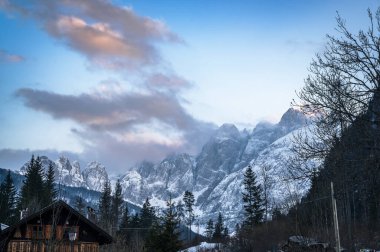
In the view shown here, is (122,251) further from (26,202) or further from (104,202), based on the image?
(104,202)

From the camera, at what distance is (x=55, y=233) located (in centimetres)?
3406

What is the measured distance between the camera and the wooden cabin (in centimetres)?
3400

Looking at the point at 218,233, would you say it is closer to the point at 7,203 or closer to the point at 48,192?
the point at 48,192

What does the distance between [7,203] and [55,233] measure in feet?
138

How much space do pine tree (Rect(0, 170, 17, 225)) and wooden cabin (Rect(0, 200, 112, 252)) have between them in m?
33.5

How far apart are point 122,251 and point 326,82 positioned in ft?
143

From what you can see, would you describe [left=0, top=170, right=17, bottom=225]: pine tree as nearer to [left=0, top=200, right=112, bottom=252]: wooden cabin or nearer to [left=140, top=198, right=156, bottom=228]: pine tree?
[left=140, top=198, right=156, bottom=228]: pine tree

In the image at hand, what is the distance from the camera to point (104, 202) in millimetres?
98125

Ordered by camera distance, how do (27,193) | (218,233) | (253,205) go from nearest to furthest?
(27,193) → (253,205) → (218,233)

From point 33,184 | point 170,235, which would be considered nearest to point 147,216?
point 33,184

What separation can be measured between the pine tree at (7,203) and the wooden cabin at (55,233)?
33.5 metres

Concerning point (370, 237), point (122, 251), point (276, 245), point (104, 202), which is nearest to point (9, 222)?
point (122, 251)

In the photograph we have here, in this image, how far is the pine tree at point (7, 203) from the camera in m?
67.7

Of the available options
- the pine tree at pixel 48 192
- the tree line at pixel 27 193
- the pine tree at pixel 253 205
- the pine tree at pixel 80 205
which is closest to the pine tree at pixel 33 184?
the tree line at pixel 27 193
